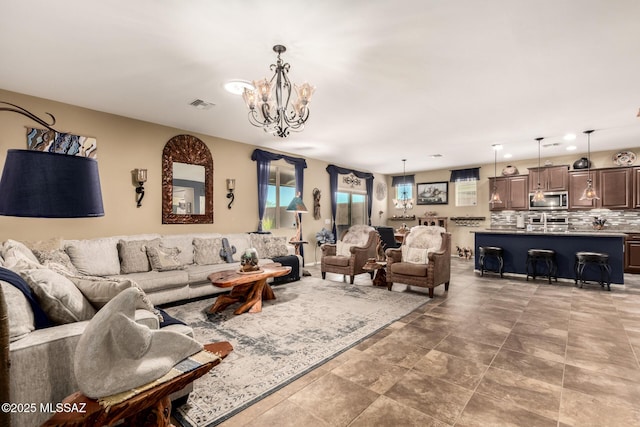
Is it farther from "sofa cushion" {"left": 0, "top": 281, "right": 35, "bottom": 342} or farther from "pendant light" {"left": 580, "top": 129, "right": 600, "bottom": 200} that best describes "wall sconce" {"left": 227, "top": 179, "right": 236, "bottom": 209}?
"pendant light" {"left": 580, "top": 129, "right": 600, "bottom": 200}

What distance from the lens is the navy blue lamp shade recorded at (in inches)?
40.3

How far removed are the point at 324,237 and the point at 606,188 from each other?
666cm

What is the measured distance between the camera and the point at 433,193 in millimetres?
9719

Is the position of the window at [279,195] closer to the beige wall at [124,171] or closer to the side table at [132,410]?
the beige wall at [124,171]

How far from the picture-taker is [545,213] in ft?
24.7

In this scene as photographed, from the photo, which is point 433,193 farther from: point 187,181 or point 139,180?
point 139,180

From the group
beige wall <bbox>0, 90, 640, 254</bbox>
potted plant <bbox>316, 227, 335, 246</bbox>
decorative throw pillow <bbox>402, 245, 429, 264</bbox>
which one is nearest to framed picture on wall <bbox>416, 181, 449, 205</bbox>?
beige wall <bbox>0, 90, 640, 254</bbox>

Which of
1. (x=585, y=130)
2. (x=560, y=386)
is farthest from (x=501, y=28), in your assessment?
(x=585, y=130)

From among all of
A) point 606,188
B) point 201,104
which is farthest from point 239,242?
point 606,188

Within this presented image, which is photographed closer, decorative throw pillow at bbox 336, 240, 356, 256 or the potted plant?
decorative throw pillow at bbox 336, 240, 356, 256

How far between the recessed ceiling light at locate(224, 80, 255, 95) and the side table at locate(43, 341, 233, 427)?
2.92 metres

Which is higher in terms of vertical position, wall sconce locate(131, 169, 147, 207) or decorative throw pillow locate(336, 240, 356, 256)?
wall sconce locate(131, 169, 147, 207)

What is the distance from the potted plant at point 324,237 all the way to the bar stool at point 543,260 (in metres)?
4.29

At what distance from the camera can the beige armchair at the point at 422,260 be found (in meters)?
4.63
